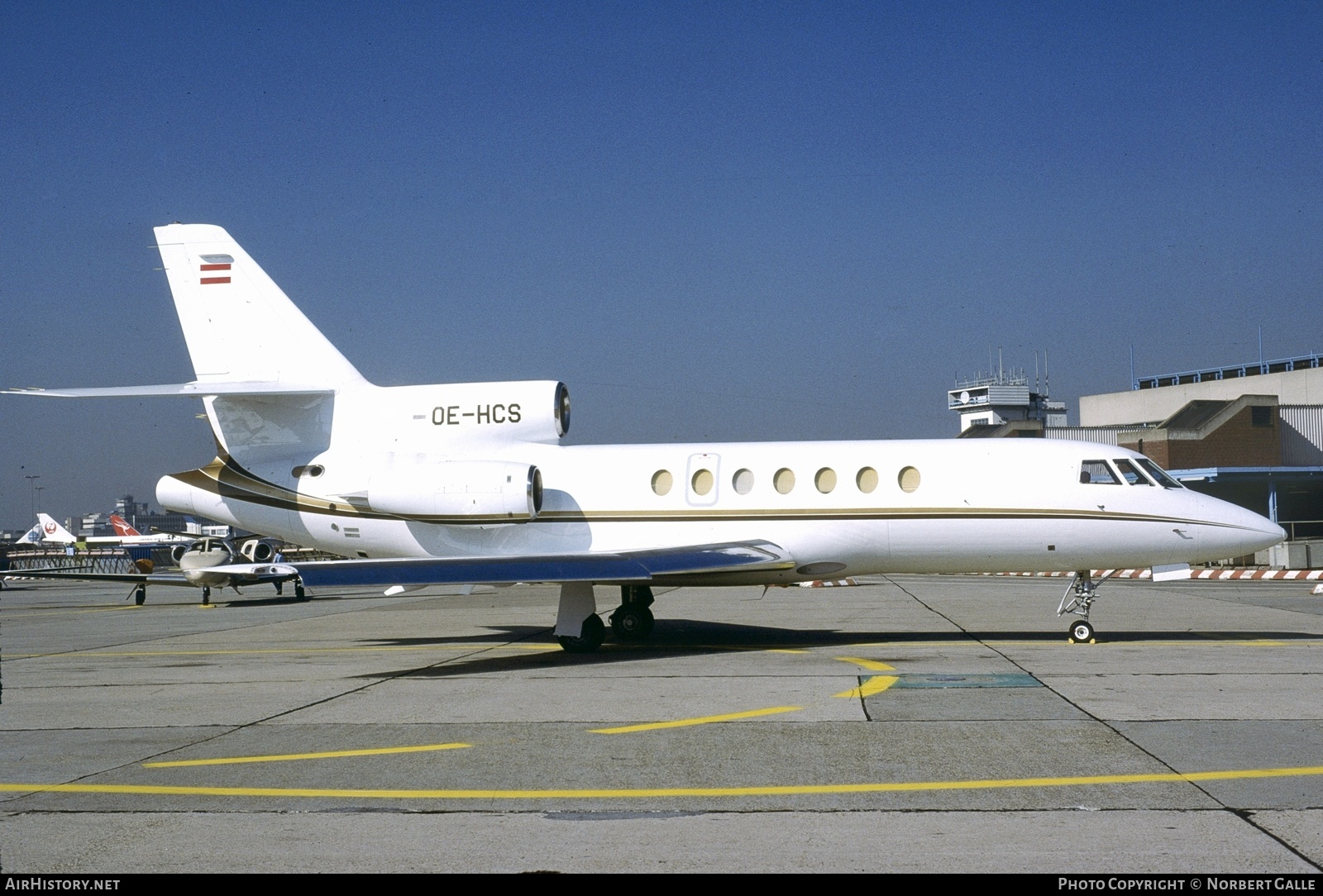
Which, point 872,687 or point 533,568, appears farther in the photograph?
point 533,568

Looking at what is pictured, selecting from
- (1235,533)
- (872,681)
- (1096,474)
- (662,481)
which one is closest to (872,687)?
(872,681)

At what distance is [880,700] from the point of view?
11320 mm

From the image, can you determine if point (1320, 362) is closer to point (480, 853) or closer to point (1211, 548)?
point (1211, 548)

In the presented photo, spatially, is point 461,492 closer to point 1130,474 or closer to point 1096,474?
point 1096,474

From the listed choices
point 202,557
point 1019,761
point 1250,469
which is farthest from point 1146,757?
point 1250,469

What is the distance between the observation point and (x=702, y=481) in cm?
1748

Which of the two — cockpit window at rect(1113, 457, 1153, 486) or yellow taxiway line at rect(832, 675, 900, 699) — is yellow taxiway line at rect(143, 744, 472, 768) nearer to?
yellow taxiway line at rect(832, 675, 900, 699)

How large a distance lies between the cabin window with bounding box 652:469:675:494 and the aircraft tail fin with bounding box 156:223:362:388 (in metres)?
5.30

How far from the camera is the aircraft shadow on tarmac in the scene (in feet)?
50.2

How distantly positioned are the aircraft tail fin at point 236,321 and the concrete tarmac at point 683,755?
451cm

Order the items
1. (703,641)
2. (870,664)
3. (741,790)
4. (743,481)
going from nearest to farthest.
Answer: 1. (741,790)
2. (870,664)
3. (743,481)
4. (703,641)

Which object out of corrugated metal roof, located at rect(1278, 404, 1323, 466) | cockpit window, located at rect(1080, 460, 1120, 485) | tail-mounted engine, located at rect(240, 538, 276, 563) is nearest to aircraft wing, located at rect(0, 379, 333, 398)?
cockpit window, located at rect(1080, 460, 1120, 485)

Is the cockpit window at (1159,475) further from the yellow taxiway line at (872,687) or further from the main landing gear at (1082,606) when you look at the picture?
the yellow taxiway line at (872,687)

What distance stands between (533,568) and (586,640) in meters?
2.12
